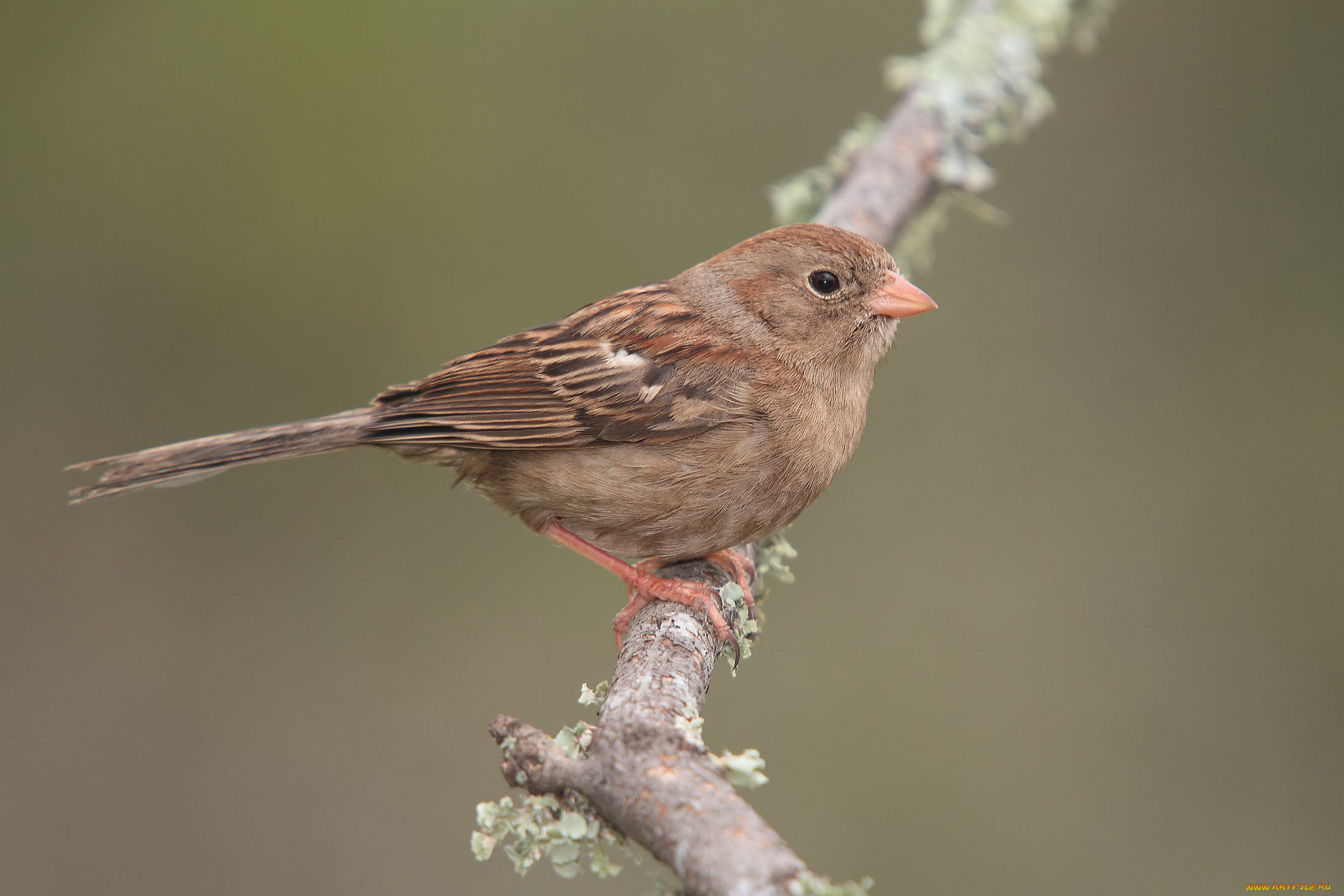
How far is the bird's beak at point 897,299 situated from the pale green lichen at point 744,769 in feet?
7.07

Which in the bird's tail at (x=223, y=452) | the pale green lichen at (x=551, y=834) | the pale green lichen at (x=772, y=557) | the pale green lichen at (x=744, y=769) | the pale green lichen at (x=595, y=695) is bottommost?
the pale green lichen at (x=551, y=834)

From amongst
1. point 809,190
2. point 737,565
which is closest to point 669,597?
point 737,565

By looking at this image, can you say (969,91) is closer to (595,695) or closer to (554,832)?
(595,695)

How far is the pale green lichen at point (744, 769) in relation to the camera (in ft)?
7.61

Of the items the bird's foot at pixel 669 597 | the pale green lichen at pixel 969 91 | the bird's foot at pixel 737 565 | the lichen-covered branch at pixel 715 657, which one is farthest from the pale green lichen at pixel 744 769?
the pale green lichen at pixel 969 91

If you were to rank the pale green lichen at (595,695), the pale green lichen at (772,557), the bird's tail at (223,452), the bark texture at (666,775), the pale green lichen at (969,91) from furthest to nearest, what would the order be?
the pale green lichen at (969,91) → the pale green lichen at (772,557) → the bird's tail at (223,452) → the pale green lichen at (595,695) → the bark texture at (666,775)

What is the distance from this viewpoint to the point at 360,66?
6602 mm

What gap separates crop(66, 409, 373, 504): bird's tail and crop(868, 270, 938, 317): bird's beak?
1.96 metres

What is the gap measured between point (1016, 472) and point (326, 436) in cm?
413

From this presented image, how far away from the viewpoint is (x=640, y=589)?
12.5 ft

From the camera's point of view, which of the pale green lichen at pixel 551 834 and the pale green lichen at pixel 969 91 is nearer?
the pale green lichen at pixel 551 834

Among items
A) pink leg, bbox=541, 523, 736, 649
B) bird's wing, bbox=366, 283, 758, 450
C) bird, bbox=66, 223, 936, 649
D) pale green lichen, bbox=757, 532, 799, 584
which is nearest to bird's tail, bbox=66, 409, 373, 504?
bird, bbox=66, 223, 936, 649

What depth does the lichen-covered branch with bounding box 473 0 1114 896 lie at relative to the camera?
75.5 inches

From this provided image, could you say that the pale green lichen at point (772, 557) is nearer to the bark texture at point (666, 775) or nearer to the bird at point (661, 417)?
the bird at point (661, 417)
